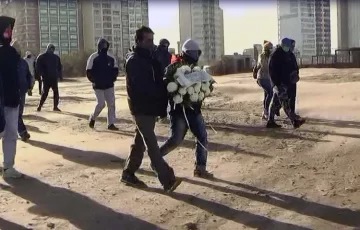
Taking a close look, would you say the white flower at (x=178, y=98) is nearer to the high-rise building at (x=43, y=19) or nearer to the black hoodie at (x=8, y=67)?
the black hoodie at (x=8, y=67)

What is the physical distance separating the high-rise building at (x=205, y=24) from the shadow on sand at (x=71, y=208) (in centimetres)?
4796

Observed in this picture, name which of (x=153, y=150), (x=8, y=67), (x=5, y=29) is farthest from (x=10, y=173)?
(x=153, y=150)

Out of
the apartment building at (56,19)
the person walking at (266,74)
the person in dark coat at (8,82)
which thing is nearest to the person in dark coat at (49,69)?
the person walking at (266,74)

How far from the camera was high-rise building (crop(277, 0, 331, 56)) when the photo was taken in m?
Answer: 57.1

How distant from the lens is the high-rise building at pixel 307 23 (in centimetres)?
5707

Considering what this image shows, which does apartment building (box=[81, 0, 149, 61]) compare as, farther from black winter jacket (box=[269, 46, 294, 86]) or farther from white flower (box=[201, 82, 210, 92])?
white flower (box=[201, 82, 210, 92])

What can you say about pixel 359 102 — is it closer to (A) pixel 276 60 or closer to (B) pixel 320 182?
(A) pixel 276 60

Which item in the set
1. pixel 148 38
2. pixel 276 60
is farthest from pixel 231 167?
pixel 276 60

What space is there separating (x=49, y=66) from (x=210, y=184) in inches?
363

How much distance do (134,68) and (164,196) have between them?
4.75 feet

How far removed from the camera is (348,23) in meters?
57.8

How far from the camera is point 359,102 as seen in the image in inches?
548

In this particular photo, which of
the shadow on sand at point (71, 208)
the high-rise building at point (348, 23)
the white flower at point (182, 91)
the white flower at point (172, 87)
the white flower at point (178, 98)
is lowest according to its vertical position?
the shadow on sand at point (71, 208)

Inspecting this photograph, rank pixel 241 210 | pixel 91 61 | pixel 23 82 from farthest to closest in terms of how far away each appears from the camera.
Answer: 1. pixel 91 61
2. pixel 23 82
3. pixel 241 210
